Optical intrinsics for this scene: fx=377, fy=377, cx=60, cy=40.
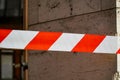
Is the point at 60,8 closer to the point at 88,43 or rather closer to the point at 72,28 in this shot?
the point at 72,28

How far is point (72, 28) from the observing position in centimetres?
479

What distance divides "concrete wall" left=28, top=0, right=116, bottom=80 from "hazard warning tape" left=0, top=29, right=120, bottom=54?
23.6 inches

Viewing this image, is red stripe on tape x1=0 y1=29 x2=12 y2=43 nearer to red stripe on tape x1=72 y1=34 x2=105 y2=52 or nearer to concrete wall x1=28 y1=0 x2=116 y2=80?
red stripe on tape x1=72 y1=34 x2=105 y2=52

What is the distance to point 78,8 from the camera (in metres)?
4.77

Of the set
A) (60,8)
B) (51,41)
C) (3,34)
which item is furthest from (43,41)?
(60,8)

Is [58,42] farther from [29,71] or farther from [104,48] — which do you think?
[29,71]

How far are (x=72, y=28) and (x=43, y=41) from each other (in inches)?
46.1

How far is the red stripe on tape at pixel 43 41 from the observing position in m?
3.65

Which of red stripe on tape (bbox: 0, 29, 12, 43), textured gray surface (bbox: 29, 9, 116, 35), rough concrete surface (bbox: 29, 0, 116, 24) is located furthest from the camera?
rough concrete surface (bbox: 29, 0, 116, 24)

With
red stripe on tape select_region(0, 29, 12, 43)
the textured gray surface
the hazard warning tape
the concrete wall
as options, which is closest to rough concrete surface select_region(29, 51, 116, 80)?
the concrete wall

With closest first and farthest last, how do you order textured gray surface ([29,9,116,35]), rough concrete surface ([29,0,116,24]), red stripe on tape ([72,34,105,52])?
red stripe on tape ([72,34,105,52]) < textured gray surface ([29,9,116,35]) < rough concrete surface ([29,0,116,24])

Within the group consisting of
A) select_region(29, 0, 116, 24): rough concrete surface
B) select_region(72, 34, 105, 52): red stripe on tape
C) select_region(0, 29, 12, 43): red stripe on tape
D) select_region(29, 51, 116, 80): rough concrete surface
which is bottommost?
select_region(29, 51, 116, 80): rough concrete surface

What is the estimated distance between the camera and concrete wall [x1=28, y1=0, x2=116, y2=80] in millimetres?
4453

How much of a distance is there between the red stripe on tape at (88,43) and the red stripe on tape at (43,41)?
25 centimetres
